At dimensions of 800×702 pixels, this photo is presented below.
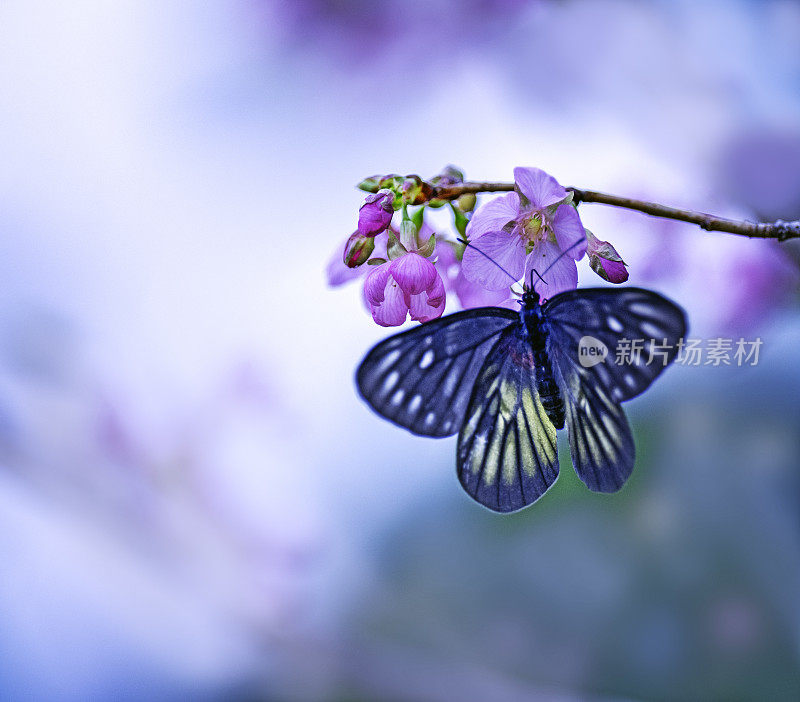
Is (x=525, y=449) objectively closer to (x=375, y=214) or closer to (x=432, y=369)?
(x=432, y=369)

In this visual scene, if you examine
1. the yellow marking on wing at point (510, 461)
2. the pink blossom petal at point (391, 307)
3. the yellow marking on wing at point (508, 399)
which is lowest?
the yellow marking on wing at point (510, 461)

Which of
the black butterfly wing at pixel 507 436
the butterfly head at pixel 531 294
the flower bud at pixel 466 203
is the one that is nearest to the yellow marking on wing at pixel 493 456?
the black butterfly wing at pixel 507 436

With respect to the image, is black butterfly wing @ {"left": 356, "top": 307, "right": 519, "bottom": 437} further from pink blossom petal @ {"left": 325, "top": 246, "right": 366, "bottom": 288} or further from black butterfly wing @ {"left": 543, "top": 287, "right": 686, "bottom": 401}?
pink blossom petal @ {"left": 325, "top": 246, "right": 366, "bottom": 288}

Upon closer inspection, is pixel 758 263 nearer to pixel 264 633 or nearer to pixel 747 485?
pixel 747 485

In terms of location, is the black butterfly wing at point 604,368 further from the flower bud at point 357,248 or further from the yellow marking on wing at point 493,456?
the flower bud at point 357,248

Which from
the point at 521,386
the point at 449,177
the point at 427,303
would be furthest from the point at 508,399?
the point at 449,177

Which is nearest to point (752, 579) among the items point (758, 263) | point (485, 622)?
point (485, 622)

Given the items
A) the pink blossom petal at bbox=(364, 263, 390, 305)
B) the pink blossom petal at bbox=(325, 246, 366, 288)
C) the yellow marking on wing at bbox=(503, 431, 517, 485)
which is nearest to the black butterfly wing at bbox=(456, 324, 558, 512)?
the yellow marking on wing at bbox=(503, 431, 517, 485)
